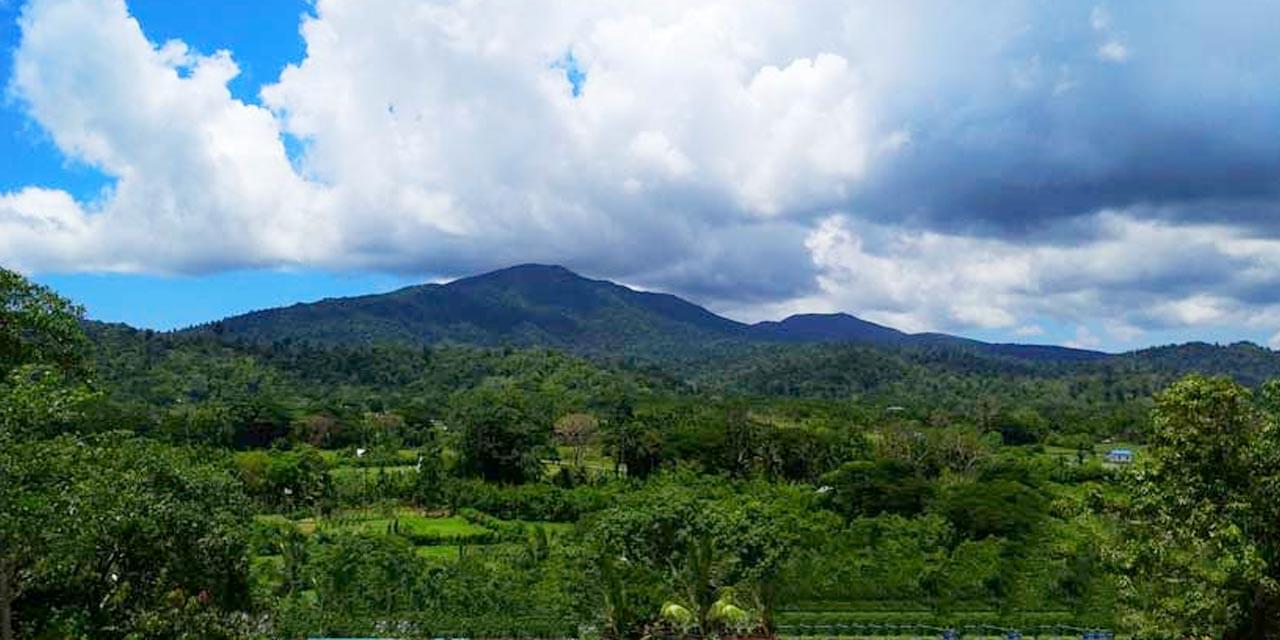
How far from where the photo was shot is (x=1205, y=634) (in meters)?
13.2

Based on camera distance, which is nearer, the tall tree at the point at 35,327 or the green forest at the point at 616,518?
the green forest at the point at 616,518

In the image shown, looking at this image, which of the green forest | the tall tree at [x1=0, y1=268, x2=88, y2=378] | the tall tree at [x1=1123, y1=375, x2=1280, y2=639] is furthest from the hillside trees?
the tall tree at [x1=1123, y1=375, x2=1280, y2=639]

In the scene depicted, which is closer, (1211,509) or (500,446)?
(1211,509)

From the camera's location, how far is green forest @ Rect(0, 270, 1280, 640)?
42.6ft

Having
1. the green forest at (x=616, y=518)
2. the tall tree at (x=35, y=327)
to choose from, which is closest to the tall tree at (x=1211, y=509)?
the green forest at (x=616, y=518)

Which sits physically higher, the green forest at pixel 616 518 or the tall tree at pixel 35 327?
the tall tree at pixel 35 327

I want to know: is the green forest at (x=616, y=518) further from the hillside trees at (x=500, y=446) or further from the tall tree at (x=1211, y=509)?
the hillside trees at (x=500, y=446)

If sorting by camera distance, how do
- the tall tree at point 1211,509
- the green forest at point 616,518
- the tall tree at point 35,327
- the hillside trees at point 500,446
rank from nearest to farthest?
1. the tall tree at point 1211,509
2. the green forest at point 616,518
3. the tall tree at point 35,327
4. the hillside trees at point 500,446

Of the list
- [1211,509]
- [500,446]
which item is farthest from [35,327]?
[500,446]

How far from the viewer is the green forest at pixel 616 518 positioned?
13.0 metres

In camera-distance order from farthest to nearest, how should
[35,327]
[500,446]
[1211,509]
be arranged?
[500,446], [35,327], [1211,509]

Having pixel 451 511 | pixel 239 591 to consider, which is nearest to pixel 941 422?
pixel 451 511

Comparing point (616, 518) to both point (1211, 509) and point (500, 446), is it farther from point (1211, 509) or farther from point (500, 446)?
point (500, 446)

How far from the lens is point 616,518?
29.3 meters
